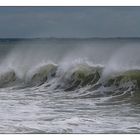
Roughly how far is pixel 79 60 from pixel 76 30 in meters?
0.24

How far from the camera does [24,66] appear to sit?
7.04 metres

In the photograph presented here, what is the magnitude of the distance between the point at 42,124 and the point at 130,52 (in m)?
0.88

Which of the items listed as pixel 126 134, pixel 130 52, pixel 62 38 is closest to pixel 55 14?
pixel 62 38

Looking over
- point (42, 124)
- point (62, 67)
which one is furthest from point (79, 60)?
point (42, 124)

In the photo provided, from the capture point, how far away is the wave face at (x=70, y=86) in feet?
22.9

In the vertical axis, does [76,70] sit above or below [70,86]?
above

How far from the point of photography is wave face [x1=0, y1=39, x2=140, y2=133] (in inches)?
275

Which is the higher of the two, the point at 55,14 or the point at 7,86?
the point at 55,14

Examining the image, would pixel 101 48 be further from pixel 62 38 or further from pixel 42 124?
pixel 42 124

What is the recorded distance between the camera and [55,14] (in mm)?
6996

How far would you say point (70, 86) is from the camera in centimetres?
712

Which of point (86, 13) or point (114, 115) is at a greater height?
point (86, 13)
